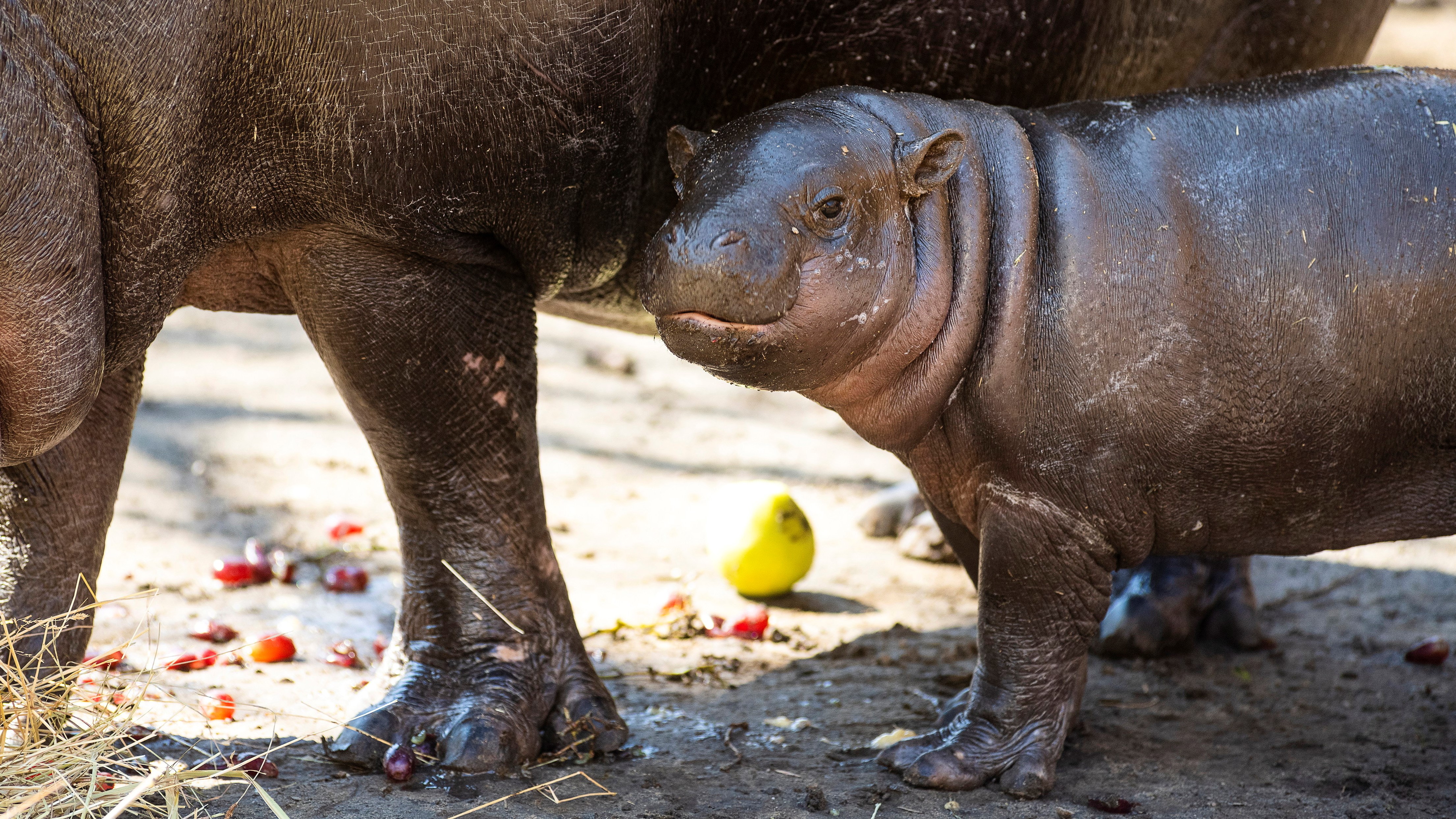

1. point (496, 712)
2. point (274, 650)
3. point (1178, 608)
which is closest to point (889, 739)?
point (496, 712)

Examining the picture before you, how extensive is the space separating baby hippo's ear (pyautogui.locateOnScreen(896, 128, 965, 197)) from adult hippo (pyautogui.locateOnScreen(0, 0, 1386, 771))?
1.99 ft

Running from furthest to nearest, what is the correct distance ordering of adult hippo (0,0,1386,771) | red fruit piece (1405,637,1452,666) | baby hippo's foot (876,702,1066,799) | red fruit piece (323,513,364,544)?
red fruit piece (323,513,364,544)
red fruit piece (1405,637,1452,666)
baby hippo's foot (876,702,1066,799)
adult hippo (0,0,1386,771)

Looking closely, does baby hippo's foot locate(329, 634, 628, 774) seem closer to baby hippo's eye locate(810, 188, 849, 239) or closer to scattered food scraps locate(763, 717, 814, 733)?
scattered food scraps locate(763, 717, 814, 733)

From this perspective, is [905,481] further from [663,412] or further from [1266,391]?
[1266,391]

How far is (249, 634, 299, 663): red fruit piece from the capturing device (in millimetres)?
3855

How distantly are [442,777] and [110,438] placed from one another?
1141 millimetres

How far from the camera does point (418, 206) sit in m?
2.90

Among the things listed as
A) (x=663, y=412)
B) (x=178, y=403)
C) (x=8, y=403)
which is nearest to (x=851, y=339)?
(x=8, y=403)

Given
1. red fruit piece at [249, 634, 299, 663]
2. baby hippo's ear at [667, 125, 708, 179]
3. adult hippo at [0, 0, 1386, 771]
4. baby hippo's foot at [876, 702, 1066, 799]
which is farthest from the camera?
red fruit piece at [249, 634, 299, 663]

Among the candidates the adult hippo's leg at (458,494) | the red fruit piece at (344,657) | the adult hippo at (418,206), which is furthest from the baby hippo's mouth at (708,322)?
the red fruit piece at (344,657)

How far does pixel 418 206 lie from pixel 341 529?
2.42 metres

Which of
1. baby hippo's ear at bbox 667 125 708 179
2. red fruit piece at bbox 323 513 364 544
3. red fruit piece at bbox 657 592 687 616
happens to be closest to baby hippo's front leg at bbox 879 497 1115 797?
baby hippo's ear at bbox 667 125 708 179

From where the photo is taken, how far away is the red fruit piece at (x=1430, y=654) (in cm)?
402

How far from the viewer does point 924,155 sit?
9.23 feet
